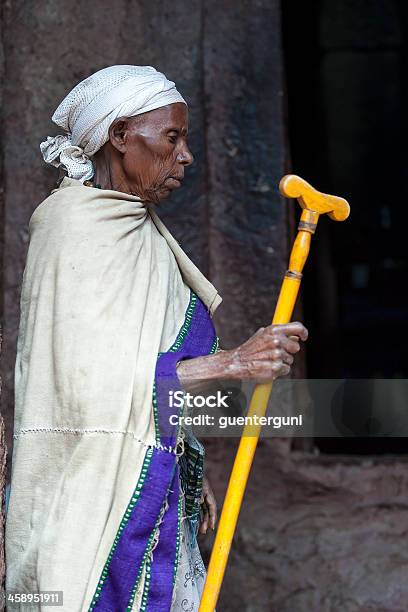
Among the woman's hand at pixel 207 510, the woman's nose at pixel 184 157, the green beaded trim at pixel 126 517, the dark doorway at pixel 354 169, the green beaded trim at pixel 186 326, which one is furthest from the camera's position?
the dark doorway at pixel 354 169

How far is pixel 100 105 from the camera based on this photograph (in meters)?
2.56

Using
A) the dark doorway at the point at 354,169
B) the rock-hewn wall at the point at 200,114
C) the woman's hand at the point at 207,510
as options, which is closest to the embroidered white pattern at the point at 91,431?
the woman's hand at the point at 207,510

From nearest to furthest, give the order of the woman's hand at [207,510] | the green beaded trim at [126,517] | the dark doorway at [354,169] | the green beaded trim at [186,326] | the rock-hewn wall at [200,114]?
1. the green beaded trim at [126,517]
2. the green beaded trim at [186,326]
3. the woman's hand at [207,510]
4. the rock-hewn wall at [200,114]
5. the dark doorway at [354,169]

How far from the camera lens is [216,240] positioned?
3.82 m

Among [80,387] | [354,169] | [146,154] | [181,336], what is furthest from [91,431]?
[354,169]

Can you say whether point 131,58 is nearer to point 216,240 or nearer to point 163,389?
point 216,240

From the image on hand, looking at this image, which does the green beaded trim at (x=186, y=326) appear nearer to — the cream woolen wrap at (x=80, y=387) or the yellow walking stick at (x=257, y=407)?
the cream woolen wrap at (x=80, y=387)

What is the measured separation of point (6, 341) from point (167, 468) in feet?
4.99

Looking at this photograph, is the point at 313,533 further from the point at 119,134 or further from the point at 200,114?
the point at 119,134

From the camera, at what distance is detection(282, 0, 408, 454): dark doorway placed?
522 centimetres

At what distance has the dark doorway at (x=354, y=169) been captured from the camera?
522 cm

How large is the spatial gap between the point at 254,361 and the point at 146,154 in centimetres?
57

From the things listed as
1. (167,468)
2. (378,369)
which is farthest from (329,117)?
(167,468)

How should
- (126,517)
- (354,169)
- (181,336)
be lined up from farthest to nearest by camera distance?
(354,169) < (181,336) < (126,517)
